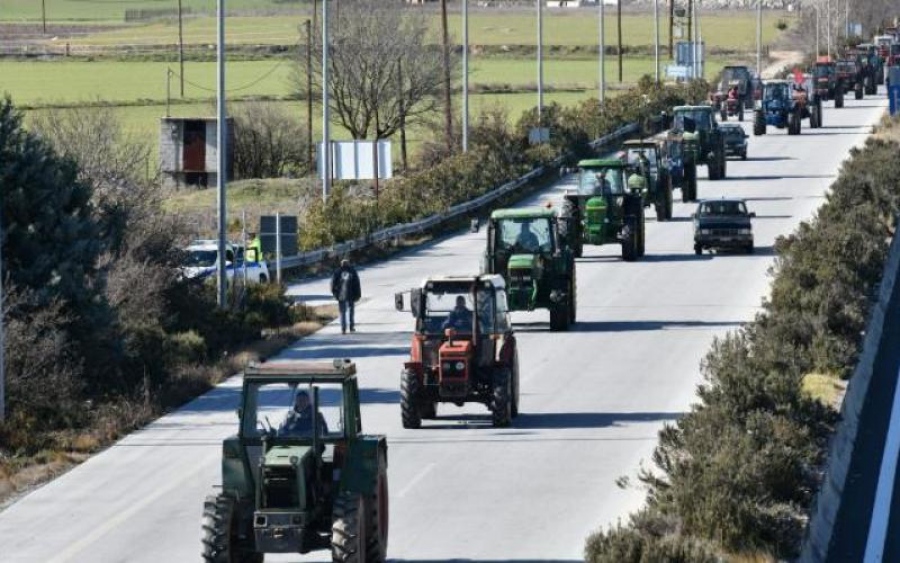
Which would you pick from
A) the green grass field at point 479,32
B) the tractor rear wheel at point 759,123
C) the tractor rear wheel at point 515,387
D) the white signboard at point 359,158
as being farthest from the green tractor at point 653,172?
the green grass field at point 479,32

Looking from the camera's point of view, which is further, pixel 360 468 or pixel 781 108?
pixel 781 108

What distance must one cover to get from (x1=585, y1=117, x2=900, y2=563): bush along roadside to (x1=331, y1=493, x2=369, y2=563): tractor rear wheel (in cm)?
216

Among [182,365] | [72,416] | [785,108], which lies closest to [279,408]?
[72,416]

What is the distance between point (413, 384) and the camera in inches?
1153

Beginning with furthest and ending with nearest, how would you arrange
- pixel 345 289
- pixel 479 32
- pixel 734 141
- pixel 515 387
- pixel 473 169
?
pixel 479 32 → pixel 734 141 → pixel 473 169 → pixel 345 289 → pixel 515 387

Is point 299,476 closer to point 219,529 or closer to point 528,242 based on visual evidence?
point 219,529

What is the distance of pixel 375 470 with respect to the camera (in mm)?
19656

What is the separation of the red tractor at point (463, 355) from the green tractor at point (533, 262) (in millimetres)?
9343

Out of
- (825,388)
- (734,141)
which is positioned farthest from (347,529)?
(734,141)

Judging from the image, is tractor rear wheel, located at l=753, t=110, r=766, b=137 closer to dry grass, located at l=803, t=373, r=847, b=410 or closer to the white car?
the white car

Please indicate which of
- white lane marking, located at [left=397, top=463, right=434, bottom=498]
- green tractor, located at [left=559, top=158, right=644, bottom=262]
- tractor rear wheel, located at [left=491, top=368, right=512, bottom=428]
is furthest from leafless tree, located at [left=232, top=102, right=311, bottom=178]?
white lane marking, located at [left=397, top=463, right=434, bottom=498]

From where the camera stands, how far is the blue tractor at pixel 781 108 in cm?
8938

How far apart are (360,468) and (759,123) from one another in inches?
2815

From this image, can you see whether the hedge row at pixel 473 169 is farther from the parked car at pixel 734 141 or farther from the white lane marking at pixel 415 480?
the white lane marking at pixel 415 480
